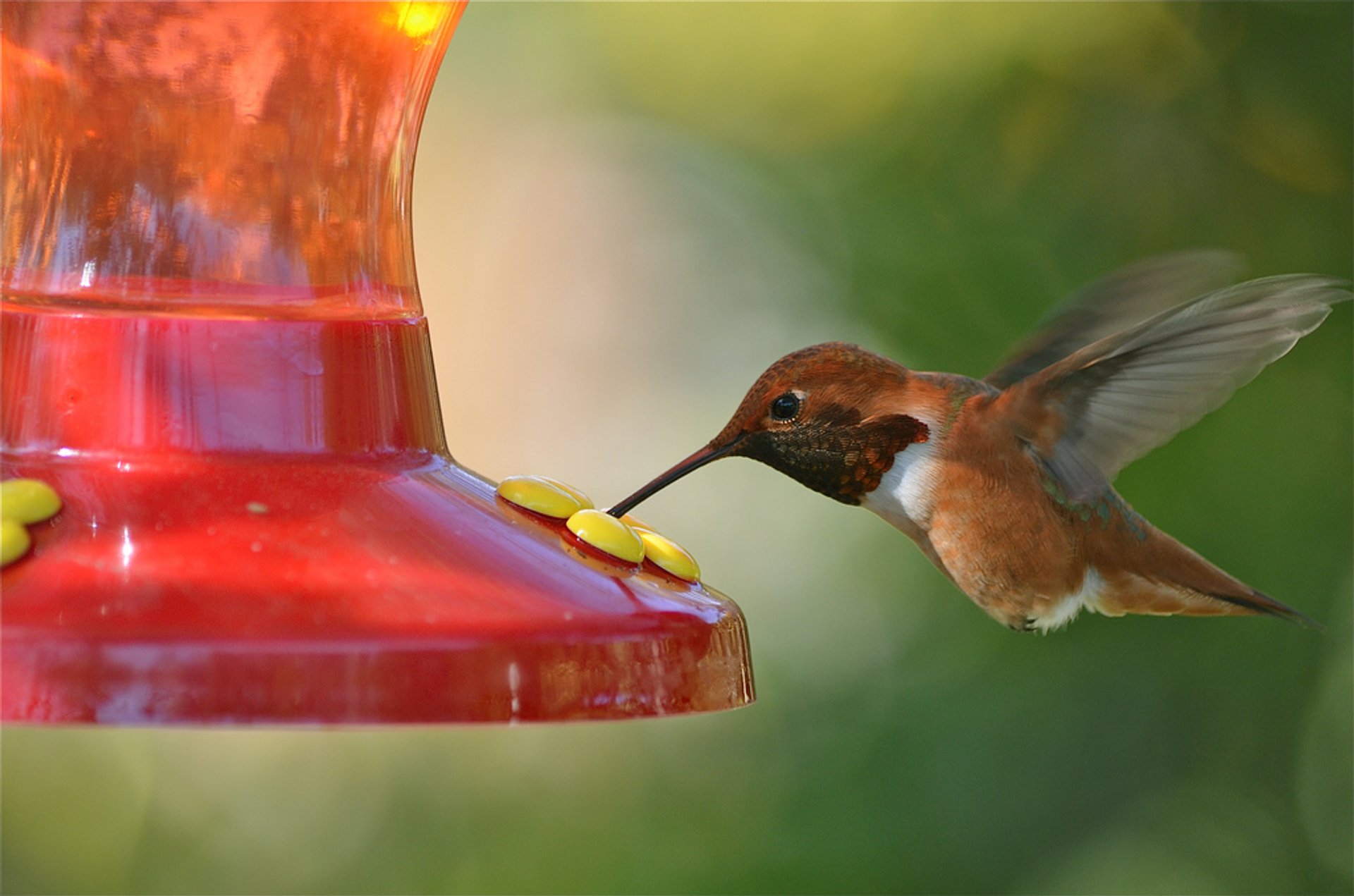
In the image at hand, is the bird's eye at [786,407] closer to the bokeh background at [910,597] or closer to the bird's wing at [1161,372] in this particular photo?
the bird's wing at [1161,372]

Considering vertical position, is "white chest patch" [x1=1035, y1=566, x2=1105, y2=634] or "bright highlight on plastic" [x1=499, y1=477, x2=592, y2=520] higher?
"bright highlight on plastic" [x1=499, y1=477, x2=592, y2=520]

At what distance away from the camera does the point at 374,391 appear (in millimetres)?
1614

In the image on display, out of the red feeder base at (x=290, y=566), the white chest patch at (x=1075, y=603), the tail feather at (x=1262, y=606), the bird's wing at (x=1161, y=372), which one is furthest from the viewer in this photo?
the tail feather at (x=1262, y=606)

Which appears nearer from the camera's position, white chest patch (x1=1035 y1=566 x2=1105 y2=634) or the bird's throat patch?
the bird's throat patch

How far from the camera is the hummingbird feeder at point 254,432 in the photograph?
3.73 ft

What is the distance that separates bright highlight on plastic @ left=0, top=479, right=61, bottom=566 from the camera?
4.02 ft

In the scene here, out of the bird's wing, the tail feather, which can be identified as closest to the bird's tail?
the tail feather

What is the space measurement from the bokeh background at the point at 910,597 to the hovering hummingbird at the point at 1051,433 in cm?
131

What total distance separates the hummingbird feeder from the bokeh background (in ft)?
8.51

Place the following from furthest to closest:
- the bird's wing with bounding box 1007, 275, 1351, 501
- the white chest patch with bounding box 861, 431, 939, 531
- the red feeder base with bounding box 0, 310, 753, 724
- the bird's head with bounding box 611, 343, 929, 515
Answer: the white chest patch with bounding box 861, 431, 939, 531
the bird's head with bounding box 611, 343, 929, 515
the bird's wing with bounding box 1007, 275, 1351, 501
the red feeder base with bounding box 0, 310, 753, 724

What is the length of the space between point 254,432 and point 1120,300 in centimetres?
195

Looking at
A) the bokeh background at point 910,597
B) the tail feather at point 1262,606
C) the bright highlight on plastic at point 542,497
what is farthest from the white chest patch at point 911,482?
the bokeh background at point 910,597

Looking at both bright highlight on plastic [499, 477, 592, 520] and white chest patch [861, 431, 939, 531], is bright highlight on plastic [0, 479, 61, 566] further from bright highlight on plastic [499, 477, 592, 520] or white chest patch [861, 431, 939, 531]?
white chest patch [861, 431, 939, 531]

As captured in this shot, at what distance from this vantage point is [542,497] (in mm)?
1677
